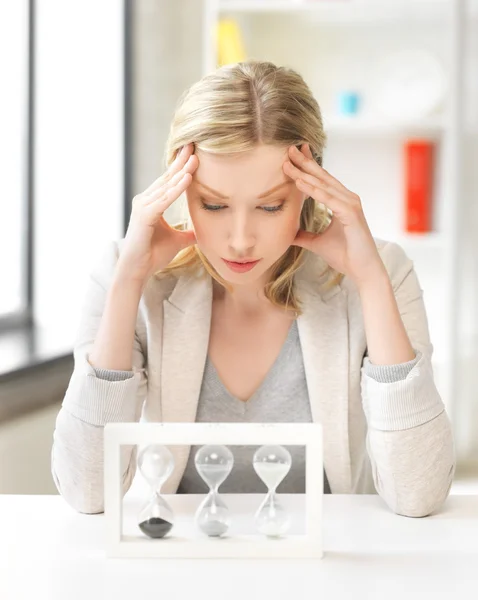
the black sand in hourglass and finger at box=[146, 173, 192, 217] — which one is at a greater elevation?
finger at box=[146, 173, 192, 217]

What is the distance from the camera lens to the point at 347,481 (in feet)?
5.05

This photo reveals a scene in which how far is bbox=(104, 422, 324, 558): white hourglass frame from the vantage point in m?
1.07

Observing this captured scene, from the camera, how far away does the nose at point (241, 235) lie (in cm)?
130

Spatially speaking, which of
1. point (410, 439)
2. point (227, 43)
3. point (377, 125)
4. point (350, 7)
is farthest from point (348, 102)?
point (410, 439)

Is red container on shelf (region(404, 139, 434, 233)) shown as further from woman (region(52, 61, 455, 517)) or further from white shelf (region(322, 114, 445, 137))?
woman (region(52, 61, 455, 517))

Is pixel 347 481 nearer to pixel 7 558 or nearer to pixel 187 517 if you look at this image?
pixel 187 517

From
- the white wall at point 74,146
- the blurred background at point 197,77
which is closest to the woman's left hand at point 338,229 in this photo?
the blurred background at point 197,77

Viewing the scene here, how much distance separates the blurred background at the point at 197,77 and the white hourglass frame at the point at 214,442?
1556mm

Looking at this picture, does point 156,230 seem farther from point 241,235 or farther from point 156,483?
point 156,483

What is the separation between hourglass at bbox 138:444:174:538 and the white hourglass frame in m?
0.01

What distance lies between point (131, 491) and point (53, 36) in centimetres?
185

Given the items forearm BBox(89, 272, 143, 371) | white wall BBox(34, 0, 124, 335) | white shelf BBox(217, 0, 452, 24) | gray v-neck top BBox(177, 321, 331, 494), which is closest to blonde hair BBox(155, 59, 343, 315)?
forearm BBox(89, 272, 143, 371)

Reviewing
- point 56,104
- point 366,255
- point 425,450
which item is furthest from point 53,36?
point 425,450

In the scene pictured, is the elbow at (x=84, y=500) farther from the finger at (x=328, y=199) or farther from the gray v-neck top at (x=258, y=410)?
the finger at (x=328, y=199)
